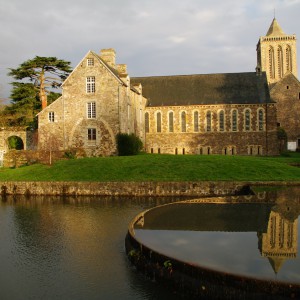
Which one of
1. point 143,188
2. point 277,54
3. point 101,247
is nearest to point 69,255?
point 101,247

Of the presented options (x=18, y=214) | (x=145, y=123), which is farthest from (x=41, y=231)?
(x=145, y=123)

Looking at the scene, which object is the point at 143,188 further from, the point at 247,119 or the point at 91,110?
the point at 247,119

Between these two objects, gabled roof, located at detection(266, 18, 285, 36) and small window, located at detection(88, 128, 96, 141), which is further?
gabled roof, located at detection(266, 18, 285, 36)

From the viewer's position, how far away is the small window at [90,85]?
38.5m

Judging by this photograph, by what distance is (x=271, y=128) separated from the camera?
47.9m

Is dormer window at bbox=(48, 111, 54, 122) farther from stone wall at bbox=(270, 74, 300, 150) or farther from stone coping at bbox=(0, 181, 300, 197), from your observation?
stone wall at bbox=(270, 74, 300, 150)

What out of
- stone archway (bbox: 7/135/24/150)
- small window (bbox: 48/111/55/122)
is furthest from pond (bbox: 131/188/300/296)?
stone archway (bbox: 7/135/24/150)

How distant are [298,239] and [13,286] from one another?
27.2 feet

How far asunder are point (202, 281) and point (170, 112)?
4251cm

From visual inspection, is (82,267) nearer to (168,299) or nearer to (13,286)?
(13,286)

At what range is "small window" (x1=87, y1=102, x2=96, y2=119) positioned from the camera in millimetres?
38594

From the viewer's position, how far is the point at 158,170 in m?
26.7

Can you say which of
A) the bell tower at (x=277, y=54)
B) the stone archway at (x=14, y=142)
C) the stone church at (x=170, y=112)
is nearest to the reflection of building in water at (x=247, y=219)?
the stone church at (x=170, y=112)

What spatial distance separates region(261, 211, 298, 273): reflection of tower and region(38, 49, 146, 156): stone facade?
84.7 feet
